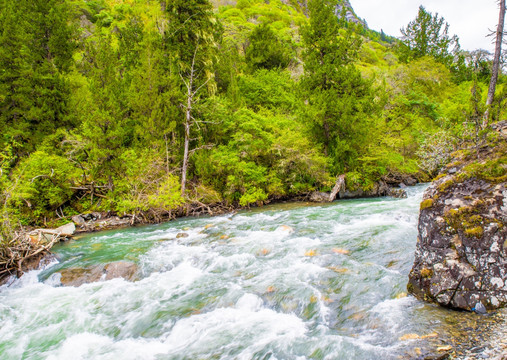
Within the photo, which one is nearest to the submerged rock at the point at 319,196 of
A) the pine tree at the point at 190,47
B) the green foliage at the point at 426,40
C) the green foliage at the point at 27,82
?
the pine tree at the point at 190,47

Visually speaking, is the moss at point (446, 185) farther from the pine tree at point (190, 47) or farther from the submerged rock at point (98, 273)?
the pine tree at point (190, 47)

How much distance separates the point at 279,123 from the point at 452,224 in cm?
1488

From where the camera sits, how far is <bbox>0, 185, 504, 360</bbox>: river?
159 inches

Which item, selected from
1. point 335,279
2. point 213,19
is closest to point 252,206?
point 335,279

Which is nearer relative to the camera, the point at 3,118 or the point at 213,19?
the point at 3,118

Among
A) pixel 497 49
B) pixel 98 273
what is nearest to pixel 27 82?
pixel 98 273

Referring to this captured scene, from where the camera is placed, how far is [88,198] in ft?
49.4

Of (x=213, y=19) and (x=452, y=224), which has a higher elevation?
(x=213, y=19)

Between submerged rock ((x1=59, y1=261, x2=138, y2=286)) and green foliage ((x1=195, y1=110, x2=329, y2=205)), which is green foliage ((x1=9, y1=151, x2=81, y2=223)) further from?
submerged rock ((x1=59, y1=261, x2=138, y2=286))

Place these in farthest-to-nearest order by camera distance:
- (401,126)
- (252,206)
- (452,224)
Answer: (401,126)
(252,206)
(452,224)

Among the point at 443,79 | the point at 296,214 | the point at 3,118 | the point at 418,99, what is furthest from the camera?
the point at 443,79

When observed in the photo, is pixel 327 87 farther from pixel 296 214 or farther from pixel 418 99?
pixel 418 99

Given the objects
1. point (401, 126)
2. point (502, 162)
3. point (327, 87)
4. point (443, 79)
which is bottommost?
point (502, 162)

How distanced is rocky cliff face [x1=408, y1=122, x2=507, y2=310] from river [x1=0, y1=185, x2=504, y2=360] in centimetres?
32
